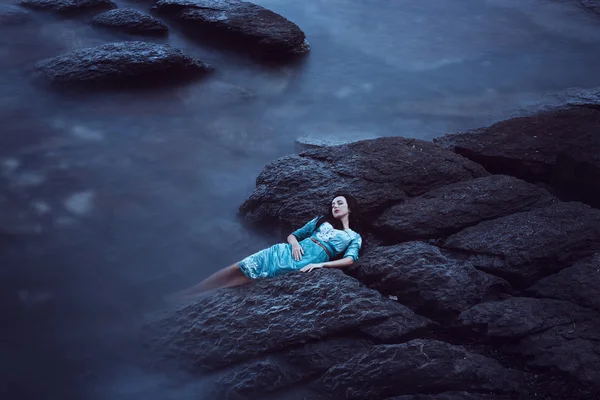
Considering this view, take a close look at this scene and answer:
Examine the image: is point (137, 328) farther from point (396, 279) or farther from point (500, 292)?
point (500, 292)

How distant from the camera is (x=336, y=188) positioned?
671cm

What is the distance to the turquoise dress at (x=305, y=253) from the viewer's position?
18.8ft

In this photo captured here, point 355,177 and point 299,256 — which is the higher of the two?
point 355,177

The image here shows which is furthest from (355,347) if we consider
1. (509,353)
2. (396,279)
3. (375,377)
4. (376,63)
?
(376,63)

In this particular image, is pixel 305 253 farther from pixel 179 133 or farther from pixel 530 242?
pixel 179 133

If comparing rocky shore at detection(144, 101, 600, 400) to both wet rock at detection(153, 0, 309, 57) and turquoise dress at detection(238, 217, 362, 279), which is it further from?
wet rock at detection(153, 0, 309, 57)

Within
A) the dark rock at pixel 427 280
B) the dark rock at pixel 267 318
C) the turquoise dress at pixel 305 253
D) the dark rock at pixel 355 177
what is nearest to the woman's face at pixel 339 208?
the turquoise dress at pixel 305 253

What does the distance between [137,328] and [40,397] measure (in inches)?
37.9

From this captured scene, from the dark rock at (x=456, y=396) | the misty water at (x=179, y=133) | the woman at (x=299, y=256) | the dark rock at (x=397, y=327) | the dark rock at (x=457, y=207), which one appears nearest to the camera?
the dark rock at (x=456, y=396)

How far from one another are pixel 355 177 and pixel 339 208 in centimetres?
78

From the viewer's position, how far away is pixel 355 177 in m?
6.84

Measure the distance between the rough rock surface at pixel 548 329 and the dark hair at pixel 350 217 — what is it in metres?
1.74

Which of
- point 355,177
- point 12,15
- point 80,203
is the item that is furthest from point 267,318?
point 12,15

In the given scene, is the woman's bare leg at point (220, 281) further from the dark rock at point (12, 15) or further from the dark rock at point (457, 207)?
the dark rock at point (12, 15)
